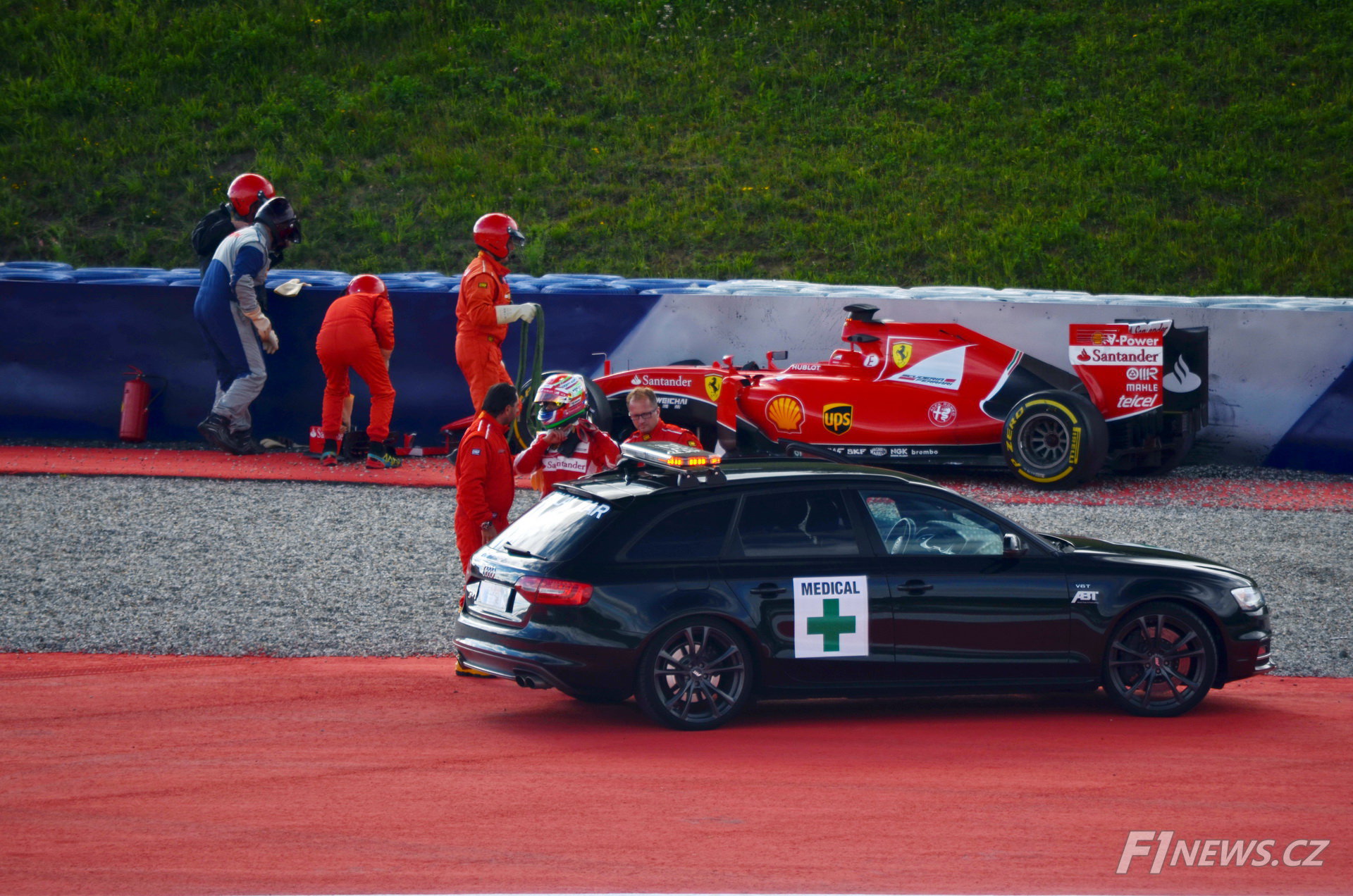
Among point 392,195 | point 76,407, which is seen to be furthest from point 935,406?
point 392,195

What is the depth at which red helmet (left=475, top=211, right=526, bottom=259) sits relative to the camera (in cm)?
1276

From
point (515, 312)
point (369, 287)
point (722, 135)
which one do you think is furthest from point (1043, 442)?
point (722, 135)

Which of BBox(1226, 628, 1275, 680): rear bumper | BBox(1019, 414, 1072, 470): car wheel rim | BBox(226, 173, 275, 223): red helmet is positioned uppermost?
BBox(226, 173, 275, 223): red helmet

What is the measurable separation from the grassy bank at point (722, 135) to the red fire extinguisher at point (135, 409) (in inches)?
283

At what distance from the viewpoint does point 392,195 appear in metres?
22.2

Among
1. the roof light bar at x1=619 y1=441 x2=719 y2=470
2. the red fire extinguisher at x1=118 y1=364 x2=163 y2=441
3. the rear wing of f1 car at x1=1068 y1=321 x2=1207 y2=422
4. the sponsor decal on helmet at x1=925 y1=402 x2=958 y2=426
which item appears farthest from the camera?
the red fire extinguisher at x1=118 y1=364 x2=163 y2=441

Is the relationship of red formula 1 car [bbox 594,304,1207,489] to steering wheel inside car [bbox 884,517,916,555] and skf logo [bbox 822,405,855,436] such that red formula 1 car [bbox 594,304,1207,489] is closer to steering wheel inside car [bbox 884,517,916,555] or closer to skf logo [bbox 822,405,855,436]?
skf logo [bbox 822,405,855,436]

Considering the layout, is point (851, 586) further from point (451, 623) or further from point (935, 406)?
point (935, 406)

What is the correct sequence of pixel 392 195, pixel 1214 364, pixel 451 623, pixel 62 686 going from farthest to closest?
pixel 392 195 < pixel 1214 364 < pixel 451 623 < pixel 62 686

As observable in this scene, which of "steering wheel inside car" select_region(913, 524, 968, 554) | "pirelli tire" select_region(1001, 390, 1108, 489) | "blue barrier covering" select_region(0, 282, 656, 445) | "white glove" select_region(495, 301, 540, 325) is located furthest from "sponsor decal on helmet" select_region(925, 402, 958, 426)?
"steering wheel inside car" select_region(913, 524, 968, 554)

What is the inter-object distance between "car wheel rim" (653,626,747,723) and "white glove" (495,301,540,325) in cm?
691

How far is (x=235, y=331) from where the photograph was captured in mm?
13820

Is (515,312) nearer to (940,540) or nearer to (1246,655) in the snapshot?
(940,540)

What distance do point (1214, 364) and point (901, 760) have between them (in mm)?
→ 8845
